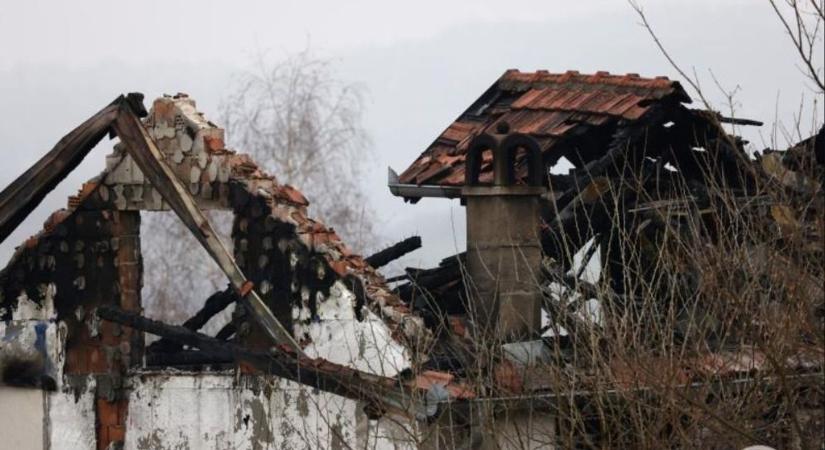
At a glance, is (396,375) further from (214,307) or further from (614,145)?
(614,145)

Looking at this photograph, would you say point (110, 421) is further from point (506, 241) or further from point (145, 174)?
point (506, 241)

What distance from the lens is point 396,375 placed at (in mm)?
12680

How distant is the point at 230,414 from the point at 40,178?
2.58m

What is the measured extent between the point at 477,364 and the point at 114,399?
334 cm

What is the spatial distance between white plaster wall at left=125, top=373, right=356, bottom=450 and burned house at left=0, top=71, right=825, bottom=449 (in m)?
0.02

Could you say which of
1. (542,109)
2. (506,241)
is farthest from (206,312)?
(542,109)

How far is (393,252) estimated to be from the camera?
16438mm

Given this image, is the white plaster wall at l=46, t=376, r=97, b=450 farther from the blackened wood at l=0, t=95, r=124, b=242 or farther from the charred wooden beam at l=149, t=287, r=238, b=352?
the blackened wood at l=0, t=95, r=124, b=242

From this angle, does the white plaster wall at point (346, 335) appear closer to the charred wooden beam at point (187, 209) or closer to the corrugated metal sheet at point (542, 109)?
the charred wooden beam at point (187, 209)

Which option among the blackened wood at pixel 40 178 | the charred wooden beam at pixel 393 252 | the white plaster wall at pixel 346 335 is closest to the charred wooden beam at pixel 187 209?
the white plaster wall at pixel 346 335

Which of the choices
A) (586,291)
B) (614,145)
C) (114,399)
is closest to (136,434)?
(114,399)

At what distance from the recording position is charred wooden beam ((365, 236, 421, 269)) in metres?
16.4

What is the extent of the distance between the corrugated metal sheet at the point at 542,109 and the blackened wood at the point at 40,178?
3156mm

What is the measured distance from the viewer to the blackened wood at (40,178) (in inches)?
576
